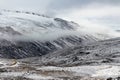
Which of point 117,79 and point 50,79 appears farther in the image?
point 50,79

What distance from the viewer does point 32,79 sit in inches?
Answer: 3821

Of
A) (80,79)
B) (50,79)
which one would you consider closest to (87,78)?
(80,79)

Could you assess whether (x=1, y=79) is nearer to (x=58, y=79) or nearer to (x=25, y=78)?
(x=25, y=78)

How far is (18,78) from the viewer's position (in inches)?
3905

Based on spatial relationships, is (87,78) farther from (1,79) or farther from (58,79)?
(1,79)

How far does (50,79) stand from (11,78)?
1167 centimetres

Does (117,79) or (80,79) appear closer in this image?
(117,79)

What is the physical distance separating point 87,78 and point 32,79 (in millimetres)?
15469

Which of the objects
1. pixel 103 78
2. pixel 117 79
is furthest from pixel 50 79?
pixel 117 79

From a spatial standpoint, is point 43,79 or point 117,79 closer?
point 117,79

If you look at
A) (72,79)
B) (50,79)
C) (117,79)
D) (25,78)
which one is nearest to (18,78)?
(25,78)

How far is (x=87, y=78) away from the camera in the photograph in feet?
318

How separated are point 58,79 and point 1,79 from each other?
16134 millimetres

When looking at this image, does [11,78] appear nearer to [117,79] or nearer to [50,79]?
[50,79]
